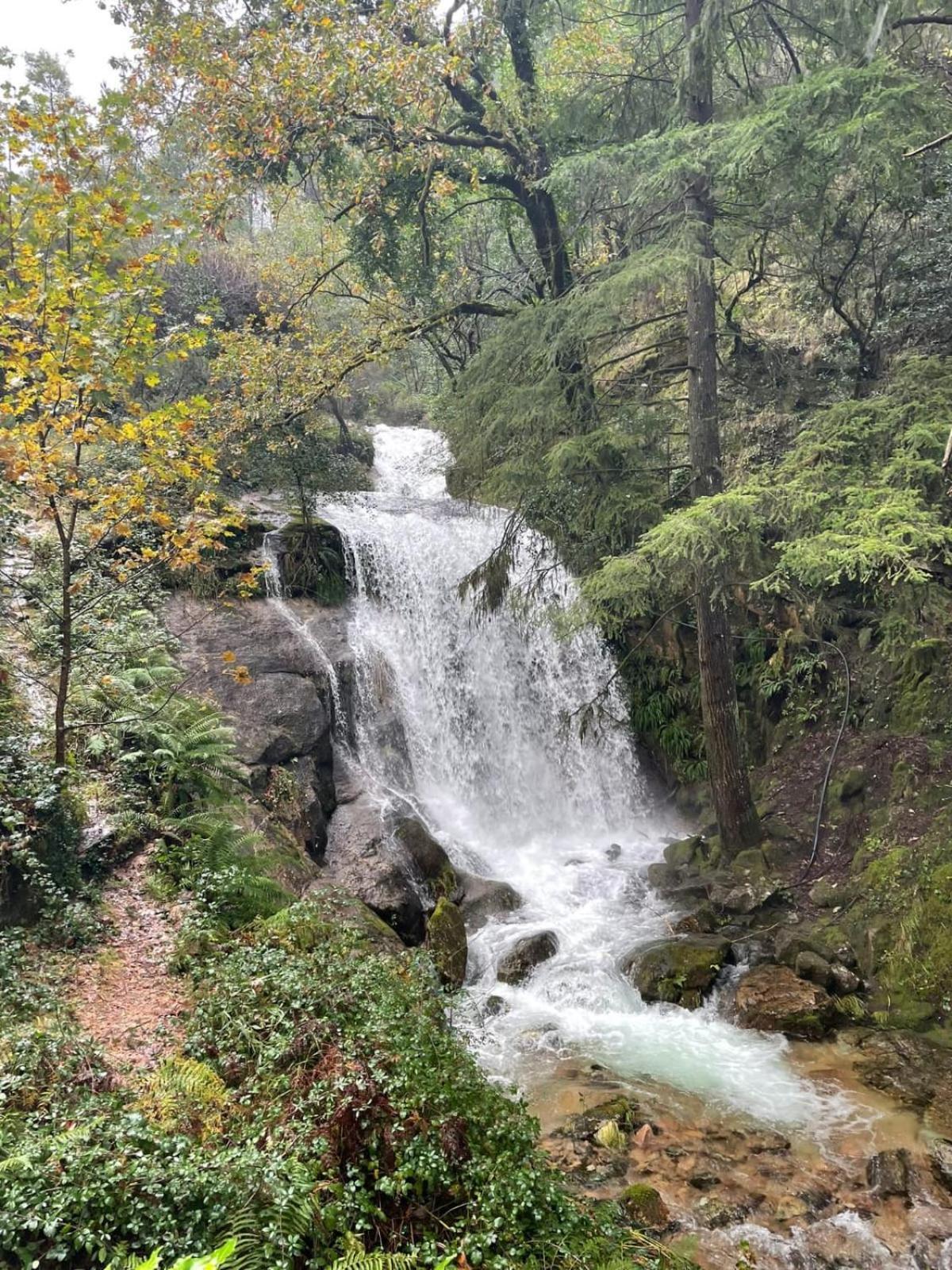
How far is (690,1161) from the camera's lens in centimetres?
544

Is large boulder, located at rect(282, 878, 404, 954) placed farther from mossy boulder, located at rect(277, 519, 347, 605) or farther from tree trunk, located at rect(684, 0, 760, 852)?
mossy boulder, located at rect(277, 519, 347, 605)

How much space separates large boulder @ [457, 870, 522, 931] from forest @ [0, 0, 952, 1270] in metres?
0.07

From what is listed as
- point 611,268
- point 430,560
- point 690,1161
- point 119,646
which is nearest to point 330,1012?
point 690,1161

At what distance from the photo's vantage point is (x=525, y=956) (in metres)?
8.60

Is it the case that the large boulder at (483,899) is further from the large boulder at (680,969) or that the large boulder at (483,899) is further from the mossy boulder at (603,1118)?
the mossy boulder at (603,1118)

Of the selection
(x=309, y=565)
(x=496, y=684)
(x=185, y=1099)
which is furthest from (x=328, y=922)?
(x=309, y=565)

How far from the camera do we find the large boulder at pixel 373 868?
863 cm

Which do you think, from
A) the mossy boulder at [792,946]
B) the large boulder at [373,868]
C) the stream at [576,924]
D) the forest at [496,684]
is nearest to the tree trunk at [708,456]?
the forest at [496,684]

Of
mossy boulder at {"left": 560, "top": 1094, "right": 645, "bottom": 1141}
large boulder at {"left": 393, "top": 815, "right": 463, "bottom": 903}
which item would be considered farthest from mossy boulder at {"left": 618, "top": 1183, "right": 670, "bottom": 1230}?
large boulder at {"left": 393, "top": 815, "right": 463, "bottom": 903}

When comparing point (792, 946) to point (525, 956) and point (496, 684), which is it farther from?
point (496, 684)

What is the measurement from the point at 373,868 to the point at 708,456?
256 inches

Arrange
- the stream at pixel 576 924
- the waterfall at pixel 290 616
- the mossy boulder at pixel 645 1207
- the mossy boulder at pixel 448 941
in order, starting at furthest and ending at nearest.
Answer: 1. the waterfall at pixel 290 616
2. the mossy boulder at pixel 448 941
3. the stream at pixel 576 924
4. the mossy boulder at pixel 645 1207

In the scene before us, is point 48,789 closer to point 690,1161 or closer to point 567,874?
point 690,1161

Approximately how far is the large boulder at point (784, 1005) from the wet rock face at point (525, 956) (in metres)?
2.20
